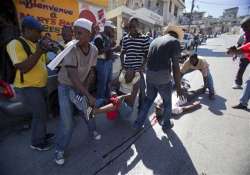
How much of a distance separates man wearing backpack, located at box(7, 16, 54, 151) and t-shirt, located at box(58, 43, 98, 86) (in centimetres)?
30

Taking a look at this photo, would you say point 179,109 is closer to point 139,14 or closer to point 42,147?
point 42,147

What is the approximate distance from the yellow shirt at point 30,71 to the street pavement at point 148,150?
42.9 inches

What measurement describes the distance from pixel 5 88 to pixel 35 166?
5.00 feet

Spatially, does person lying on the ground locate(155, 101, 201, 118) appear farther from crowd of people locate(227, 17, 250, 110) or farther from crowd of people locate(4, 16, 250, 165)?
crowd of people locate(227, 17, 250, 110)

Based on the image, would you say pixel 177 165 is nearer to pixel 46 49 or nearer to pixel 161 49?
pixel 161 49

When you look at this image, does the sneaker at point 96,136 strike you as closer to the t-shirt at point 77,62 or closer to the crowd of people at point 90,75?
the crowd of people at point 90,75

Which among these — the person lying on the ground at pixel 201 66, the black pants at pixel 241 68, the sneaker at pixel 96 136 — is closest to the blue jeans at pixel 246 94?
the person lying on the ground at pixel 201 66

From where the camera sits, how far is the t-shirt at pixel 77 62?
264 centimetres

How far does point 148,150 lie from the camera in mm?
3506

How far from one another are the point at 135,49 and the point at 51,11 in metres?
5.08

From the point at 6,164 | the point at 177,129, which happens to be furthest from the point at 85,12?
the point at 6,164

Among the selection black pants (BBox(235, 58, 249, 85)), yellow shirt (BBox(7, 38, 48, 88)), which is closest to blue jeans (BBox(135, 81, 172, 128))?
yellow shirt (BBox(7, 38, 48, 88))

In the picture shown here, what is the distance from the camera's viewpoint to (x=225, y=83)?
7977 millimetres

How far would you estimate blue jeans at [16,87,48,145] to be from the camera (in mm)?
3043
